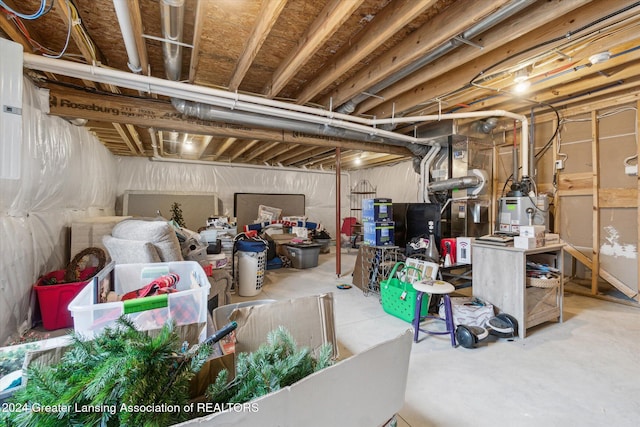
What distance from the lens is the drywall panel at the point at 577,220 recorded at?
3876 millimetres

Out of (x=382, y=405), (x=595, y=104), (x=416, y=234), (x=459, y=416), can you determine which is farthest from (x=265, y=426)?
(x=595, y=104)

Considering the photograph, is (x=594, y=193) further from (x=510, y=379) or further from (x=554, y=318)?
(x=510, y=379)

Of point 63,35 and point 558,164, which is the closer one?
point 63,35

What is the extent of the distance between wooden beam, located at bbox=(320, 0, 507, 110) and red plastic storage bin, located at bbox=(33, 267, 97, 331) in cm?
346

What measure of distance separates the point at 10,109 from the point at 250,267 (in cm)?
267

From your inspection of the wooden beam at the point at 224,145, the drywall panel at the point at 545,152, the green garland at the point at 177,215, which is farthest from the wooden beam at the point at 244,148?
the drywall panel at the point at 545,152

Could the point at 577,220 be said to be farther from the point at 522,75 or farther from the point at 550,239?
the point at 522,75

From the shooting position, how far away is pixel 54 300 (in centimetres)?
244

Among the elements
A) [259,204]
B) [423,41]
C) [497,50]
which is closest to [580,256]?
[497,50]

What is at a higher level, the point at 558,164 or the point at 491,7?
the point at 491,7

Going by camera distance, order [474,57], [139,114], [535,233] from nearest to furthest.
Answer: [474,57], [535,233], [139,114]

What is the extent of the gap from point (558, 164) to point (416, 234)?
2.34 metres

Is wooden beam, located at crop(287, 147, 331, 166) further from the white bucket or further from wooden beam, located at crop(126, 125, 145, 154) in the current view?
wooden beam, located at crop(126, 125, 145, 154)

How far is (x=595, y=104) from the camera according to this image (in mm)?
3701
